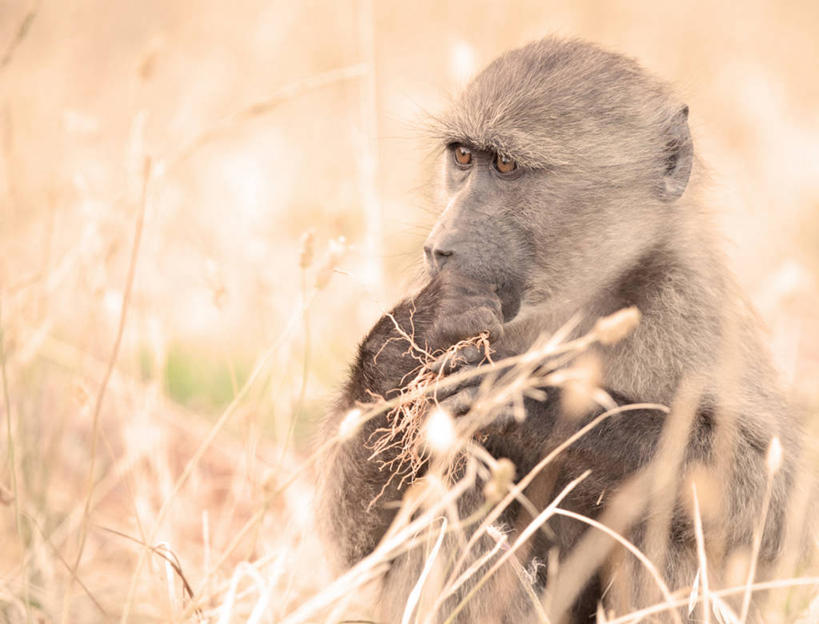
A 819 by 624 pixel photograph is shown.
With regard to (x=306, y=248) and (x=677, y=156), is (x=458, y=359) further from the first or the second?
(x=677, y=156)

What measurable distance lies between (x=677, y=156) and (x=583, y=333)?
0.64 m

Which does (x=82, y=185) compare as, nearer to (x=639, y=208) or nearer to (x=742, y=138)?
(x=639, y=208)

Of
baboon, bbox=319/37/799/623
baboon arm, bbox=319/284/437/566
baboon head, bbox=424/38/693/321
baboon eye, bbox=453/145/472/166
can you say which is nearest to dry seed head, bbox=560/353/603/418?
baboon, bbox=319/37/799/623

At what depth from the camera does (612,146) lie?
343 centimetres

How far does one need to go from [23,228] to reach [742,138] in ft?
18.9

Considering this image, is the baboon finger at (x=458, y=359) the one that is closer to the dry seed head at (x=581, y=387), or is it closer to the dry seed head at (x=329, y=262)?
the dry seed head at (x=581, y=387)

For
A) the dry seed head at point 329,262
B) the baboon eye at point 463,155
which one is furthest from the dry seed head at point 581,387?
the baboon eye at point 463,155

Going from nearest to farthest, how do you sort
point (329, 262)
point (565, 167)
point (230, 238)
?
point (329, 262) → point (565, 167) → point (230, 238)

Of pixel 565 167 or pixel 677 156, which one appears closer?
pixel 565 167

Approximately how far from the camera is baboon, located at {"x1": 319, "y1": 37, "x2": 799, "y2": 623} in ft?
9.67

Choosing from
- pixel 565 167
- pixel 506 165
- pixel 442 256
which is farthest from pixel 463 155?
pixel 442 256

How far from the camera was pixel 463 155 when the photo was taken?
350 centimetres

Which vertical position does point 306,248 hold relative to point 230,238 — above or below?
above

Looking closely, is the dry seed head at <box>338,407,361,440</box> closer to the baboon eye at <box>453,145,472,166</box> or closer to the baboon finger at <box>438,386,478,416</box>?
the baboon finger at <box>438,386,478,416</box>
